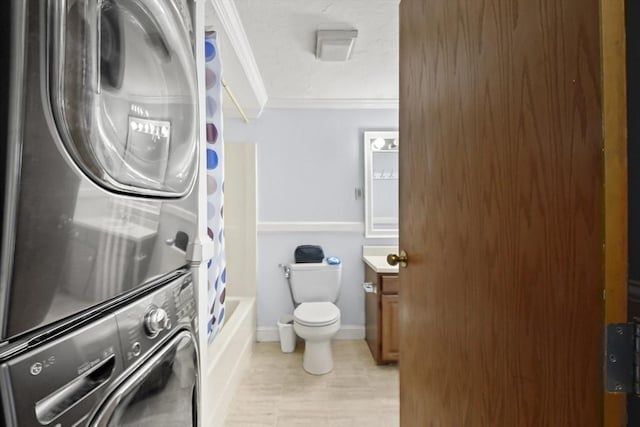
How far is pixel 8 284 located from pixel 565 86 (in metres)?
0.89

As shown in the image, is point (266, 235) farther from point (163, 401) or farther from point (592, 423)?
point (592, 423)

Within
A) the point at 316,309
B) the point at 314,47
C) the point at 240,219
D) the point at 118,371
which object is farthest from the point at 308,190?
the point at 118,371

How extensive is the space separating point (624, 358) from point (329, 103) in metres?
2.67

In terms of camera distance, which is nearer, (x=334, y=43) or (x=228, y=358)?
(x=334, y=43)

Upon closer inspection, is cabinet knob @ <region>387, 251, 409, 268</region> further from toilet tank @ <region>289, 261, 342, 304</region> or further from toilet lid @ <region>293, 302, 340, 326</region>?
toilet tank @ <region>289, 261, 342, 304</region>

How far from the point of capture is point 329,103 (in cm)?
275

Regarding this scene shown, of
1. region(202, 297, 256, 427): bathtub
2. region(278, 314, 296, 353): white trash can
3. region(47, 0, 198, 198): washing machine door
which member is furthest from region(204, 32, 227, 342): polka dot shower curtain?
region(278, 314, 296, 353): white trash can

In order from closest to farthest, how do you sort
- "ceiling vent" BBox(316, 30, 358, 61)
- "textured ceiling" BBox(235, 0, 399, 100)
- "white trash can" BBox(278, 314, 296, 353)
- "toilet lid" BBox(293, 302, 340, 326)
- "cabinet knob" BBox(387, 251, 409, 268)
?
1. "cabinet knob" BBox(387, 251, 409, 268)
2. "textured ceiling" BBox(235, 0, 399, 100)
3. "ceiling vent" BBox(316, 30, 358, 61)
4. "toilet lid" BBox(293, 302, 340, 326)
5. "white trash can" BBox(278, 314, 296, 353)

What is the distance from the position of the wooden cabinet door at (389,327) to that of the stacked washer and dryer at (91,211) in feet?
5.64

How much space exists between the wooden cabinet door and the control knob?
183 centimetres

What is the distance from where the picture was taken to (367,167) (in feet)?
9.25

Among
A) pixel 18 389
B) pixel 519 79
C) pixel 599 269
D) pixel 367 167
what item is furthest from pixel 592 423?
pixel 367 167

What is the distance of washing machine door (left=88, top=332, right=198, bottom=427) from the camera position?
567 millimetres

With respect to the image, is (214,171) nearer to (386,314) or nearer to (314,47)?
(314,47)
